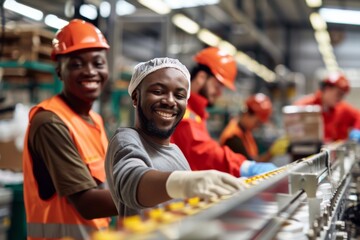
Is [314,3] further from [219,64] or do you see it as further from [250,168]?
[250,168]

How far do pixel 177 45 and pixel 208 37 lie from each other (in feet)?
12.7

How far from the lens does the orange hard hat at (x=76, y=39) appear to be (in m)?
2.13

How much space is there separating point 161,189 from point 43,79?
4.29 m

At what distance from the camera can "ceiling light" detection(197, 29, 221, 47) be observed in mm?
6978

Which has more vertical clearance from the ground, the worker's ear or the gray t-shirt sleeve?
the worker's ear

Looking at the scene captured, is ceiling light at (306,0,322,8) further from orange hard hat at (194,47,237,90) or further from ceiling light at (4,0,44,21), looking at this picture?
orange hard hat at (194,47,237,90)

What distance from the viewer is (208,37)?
24.3 ft

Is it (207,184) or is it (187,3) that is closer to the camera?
(207,184)

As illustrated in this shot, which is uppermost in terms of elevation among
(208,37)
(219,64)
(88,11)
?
(208,37)

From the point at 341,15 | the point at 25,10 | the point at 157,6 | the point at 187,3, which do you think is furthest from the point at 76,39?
the point at 341,15

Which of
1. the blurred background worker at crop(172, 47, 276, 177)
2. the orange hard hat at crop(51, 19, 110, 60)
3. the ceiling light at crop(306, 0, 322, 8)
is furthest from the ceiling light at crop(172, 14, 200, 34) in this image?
the orange hard hat at crop(51, 19, 110, 60)

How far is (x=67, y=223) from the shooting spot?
6.25 ft

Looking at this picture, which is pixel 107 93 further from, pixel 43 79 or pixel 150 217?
pixel 150 217

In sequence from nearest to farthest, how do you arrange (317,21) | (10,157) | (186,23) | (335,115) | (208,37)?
(10,157) → (335,115) → (186,23) → (208,37) → (317,21)
